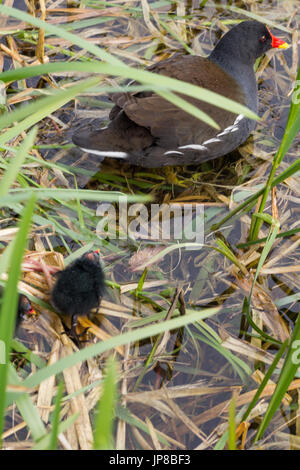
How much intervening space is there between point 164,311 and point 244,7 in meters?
2.71

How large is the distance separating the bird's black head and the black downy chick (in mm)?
1829

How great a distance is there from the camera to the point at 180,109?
336cm

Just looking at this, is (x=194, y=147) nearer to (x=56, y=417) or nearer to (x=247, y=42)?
(x=247, y=42)

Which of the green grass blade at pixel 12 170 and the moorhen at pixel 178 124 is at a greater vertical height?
the green grass blade at pixel 12 170

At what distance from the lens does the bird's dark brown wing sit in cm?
330

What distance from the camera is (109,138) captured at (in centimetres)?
343

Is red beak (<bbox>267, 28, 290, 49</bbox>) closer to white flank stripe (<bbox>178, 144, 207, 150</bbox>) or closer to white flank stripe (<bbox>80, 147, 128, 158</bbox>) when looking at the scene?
white flank stripe (<bbox>178, 144, 207, 150</bbox>)

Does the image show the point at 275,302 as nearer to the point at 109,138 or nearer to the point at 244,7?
the point at 109,138

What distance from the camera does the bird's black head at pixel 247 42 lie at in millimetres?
3838

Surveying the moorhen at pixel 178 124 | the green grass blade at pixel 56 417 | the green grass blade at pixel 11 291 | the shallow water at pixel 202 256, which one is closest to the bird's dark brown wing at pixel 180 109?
the moorhen at pixel 178 124

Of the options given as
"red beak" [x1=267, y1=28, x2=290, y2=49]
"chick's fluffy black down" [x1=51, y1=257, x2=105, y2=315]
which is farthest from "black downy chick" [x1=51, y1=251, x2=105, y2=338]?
"red beak" [x1=267, y1=28, x2=290, y2=49]

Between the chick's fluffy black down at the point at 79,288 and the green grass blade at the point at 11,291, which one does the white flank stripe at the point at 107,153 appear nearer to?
the chick's fluffy black down at the point at 79,288

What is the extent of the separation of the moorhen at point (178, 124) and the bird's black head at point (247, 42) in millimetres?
17

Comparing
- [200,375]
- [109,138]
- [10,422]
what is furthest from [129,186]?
[10,422]
